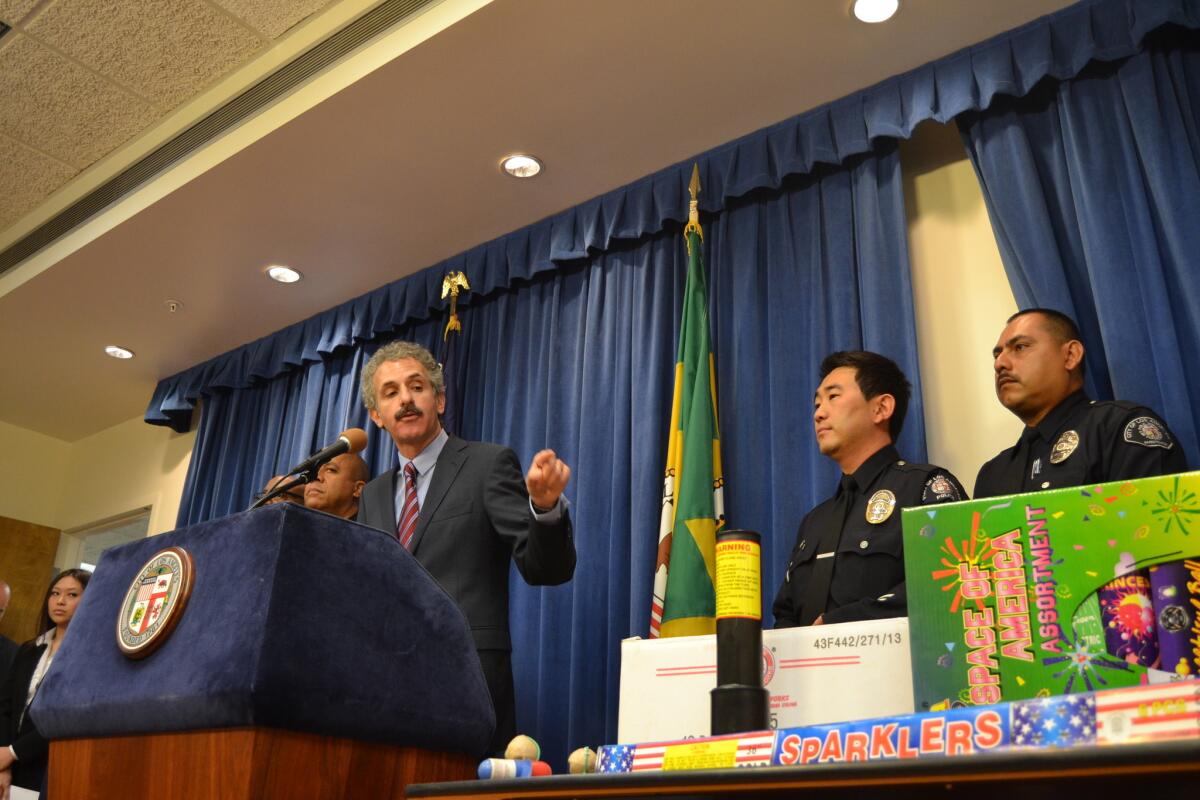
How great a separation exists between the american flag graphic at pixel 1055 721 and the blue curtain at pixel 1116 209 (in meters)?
1.83

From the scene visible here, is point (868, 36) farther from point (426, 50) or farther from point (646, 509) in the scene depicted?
point (646, 509)


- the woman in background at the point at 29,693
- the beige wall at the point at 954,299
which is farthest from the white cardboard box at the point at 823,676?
the woman in background at the point at 29,693

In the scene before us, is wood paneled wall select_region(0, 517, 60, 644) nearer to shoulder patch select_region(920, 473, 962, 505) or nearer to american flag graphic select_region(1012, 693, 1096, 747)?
shoulder patch select_region(920, 473, 962, 505)

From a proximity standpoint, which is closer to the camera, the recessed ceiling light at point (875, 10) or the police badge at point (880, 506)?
the police badge at point (880, 506)

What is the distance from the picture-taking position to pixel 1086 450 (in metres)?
2.12

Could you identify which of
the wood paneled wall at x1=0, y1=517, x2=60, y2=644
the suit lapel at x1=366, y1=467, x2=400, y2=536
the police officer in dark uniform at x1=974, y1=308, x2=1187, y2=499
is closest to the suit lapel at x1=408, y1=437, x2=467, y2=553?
the suit lapel at x1=366, y1=467, x2=400, y2=536

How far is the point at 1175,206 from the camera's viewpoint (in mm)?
2463

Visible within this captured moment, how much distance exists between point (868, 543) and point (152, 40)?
9.30 feet

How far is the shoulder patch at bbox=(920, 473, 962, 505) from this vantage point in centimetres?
221

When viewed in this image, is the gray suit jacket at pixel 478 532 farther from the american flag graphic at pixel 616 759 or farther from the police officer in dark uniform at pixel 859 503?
the american flag graphic at pixel 616 759

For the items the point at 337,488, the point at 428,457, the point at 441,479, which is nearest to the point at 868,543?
the point at 441,479

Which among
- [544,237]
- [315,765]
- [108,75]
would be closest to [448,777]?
[315,765]

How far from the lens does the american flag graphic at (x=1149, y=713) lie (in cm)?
66

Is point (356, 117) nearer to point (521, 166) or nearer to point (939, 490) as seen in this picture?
point (521, 166)
